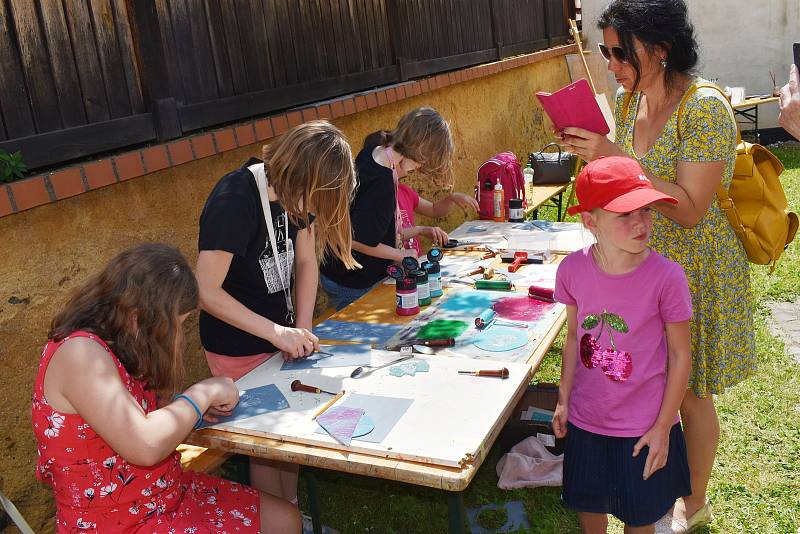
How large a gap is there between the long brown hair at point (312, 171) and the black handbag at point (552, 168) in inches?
181

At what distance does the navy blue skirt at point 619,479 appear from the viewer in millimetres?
2535

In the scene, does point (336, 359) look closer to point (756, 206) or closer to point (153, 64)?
point (756, 206)

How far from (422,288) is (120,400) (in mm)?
1711

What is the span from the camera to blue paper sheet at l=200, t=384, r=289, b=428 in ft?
8.23

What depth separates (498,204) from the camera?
5.39 metres

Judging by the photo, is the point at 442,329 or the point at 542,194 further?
the point at 542,194

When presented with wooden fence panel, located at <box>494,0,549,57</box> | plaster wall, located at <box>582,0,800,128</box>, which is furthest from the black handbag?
plaster wall, located at <box>582,0,800,128</box>

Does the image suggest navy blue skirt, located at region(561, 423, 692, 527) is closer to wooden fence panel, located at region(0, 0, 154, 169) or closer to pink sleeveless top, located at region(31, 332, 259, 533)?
pink sleeveless top, located at region(31, 332, 259, 533)

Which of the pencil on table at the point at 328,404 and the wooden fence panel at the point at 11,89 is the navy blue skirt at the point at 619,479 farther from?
the wooden fence panel at the point at 11,89

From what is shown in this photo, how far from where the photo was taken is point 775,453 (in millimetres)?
3947

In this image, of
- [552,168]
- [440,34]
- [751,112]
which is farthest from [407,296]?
[751,112]

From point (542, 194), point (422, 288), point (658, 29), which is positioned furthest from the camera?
point (542, 194)

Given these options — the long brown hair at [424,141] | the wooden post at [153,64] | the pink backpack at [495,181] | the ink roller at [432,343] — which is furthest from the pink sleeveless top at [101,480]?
the pink backpack at [495,181]

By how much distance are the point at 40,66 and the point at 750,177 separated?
3.13m
